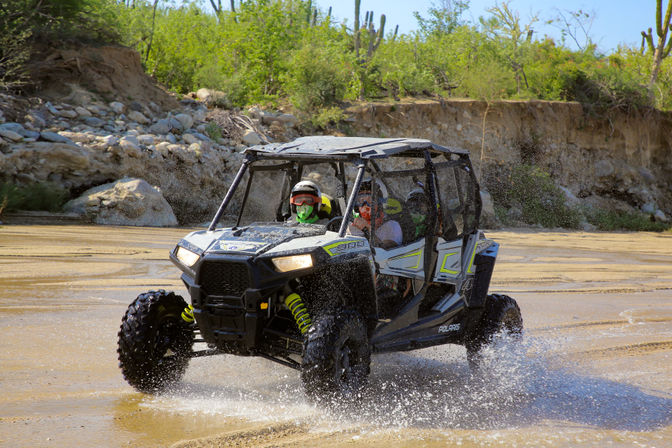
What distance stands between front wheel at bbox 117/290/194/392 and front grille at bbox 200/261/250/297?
0.58 meters

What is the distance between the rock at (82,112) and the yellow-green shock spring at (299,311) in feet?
53.6

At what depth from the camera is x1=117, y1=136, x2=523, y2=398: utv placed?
4523mm

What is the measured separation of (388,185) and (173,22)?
2341cm

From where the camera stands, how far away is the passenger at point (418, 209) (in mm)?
5664

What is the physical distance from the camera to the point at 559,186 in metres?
28.5

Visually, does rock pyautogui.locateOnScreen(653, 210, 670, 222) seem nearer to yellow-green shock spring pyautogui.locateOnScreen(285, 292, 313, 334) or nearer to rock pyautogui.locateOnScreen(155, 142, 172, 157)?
rock pyautogui.locateOnScreen(155, 142, 172, 157)

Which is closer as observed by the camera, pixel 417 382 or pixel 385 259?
pixel 385 259

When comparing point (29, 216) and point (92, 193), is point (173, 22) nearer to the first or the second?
point (92, 193)

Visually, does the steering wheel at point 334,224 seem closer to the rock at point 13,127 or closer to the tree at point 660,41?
the rock at point 13,127

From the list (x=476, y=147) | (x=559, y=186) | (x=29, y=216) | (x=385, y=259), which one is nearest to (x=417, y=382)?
(x=385, y=259)

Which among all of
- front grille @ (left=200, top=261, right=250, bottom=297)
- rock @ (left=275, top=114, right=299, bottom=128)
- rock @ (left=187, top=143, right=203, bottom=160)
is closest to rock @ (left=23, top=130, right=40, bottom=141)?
rock @ (left=187, top=143, right=203, bottom=160)

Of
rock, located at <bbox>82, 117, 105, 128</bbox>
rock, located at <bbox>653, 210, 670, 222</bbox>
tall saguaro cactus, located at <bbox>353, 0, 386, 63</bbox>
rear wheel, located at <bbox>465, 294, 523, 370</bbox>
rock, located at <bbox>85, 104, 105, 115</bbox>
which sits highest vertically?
tall saguaro cactus, located at <bbox>353, 0, 386, 63</bbox>

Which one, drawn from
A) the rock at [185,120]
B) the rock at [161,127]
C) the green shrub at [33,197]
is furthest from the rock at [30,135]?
the rock at [185,120]

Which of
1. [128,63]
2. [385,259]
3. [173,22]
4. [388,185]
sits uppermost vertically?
[173,22]
